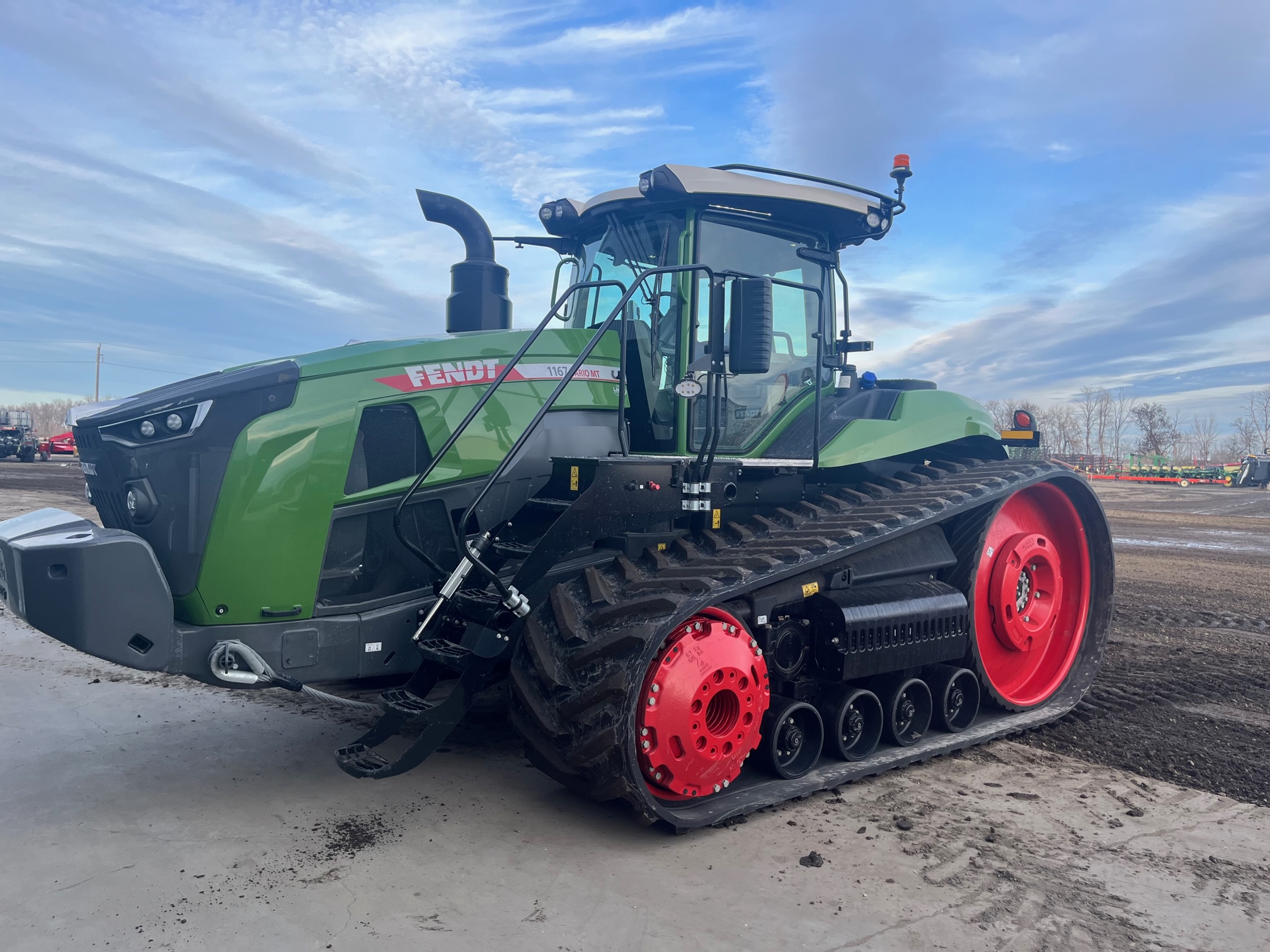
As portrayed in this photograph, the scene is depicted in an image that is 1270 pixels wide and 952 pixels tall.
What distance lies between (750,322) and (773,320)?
0.67 meters

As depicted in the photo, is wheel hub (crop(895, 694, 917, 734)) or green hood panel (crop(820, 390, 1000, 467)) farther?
green hood panel (crop(820, 390, 1000, 467))

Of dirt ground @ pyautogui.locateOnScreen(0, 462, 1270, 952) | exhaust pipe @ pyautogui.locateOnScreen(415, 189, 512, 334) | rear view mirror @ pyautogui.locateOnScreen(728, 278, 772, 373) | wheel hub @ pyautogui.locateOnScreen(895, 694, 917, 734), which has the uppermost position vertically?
exhaust pipe @ pyautogui.locateOnScreen(415, 189, 512, 334)

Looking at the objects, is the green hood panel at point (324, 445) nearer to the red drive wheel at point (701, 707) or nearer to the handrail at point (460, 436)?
the handrail at point (460, 436)

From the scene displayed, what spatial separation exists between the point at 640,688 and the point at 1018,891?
1676mm

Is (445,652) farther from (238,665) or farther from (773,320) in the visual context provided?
(773,320)

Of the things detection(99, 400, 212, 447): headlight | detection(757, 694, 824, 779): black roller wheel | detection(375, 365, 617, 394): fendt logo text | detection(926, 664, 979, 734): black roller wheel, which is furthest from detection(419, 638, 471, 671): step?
detection(926, 664, 979, 734): black roller wheel

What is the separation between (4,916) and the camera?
3.20 meters

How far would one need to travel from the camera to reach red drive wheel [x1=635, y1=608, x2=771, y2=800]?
396 cm

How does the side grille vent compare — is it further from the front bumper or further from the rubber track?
the rubber track

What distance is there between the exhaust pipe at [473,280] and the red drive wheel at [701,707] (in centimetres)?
241

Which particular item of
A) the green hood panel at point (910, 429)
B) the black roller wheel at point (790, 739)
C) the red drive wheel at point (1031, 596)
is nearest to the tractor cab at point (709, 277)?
the green hood panel at point (910, 429)

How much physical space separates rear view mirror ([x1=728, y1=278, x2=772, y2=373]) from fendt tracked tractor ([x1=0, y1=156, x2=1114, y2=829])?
13 millimetres

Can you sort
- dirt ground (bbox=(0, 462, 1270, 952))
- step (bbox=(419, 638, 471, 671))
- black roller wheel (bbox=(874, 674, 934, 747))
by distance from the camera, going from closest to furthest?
1. dirt ground (bbox=(0, 462, 1270, 952))
2. step (bbox=(419, 638, 471, 671))
3. black roller wheel (bbox=(874, 674, 934, 747))

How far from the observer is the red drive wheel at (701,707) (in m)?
3.96
